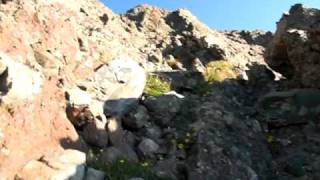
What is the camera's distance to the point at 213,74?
19.6 m

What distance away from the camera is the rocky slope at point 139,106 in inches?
503

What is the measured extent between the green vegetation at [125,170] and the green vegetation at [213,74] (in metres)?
5.03

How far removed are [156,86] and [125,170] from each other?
5219mm

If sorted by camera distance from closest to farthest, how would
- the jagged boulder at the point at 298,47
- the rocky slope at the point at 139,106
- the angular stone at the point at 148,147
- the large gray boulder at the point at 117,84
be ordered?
the rocky slope at the point at 139,106 → the angular stone at the point at 148,147 → the large gray boulder at the point at 117,84 → the jagged boulder at the point at 298,47

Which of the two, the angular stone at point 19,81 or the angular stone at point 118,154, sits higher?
the angular stone at point 19,81

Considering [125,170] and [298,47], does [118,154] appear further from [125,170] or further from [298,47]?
[298,47]

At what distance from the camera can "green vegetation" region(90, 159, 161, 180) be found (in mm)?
12891

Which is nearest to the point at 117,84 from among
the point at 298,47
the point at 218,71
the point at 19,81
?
the point at 19,81

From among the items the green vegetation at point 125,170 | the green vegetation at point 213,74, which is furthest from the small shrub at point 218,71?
the green vegetation at point 125,170

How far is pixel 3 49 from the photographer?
43.6 feet

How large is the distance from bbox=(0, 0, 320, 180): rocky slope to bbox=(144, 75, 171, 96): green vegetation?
0.21ft

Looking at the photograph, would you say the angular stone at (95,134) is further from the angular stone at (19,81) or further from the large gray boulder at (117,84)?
the angular stone at (19,81)

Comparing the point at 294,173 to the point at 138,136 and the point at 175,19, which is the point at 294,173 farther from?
the point at 175,19

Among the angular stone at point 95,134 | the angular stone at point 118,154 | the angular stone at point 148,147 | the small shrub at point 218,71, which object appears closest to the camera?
the angular stone at point 118,154
